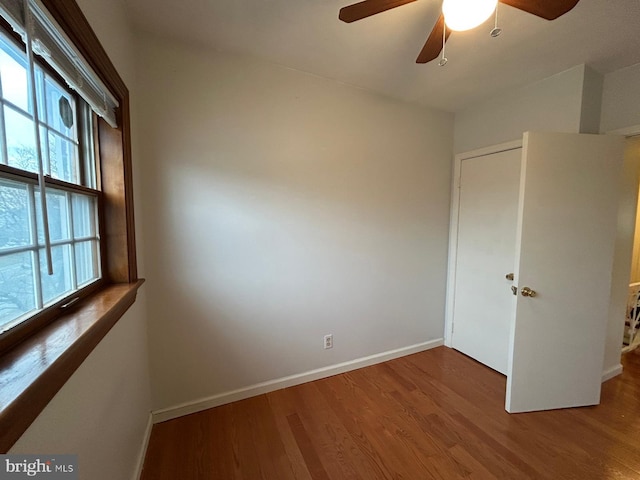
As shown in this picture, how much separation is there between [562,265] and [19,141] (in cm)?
273

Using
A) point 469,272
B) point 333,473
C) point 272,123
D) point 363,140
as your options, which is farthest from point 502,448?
point 272,123

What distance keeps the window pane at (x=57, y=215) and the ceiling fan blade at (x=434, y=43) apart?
5.51ft

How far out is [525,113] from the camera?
6.72ft

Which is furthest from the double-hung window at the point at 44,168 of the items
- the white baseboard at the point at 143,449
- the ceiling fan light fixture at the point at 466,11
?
the ceiling fan light fixture at the point at 466,11

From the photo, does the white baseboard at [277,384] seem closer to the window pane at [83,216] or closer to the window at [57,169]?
the window at [57,169]

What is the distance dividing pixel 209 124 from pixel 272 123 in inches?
16.6

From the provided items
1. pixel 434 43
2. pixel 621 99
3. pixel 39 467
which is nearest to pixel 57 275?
pixel 39 467

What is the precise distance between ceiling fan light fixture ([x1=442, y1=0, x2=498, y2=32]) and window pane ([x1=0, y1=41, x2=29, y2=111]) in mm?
1417

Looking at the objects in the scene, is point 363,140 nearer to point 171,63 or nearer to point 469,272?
point 171,63

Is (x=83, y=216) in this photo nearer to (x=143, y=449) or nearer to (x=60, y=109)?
(x=60, y=109)

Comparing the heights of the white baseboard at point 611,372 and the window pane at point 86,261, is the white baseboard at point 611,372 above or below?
below

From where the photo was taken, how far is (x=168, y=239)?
1.62 meters

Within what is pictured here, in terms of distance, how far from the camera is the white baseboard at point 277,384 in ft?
5.60

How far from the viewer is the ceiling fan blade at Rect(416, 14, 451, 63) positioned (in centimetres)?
114
